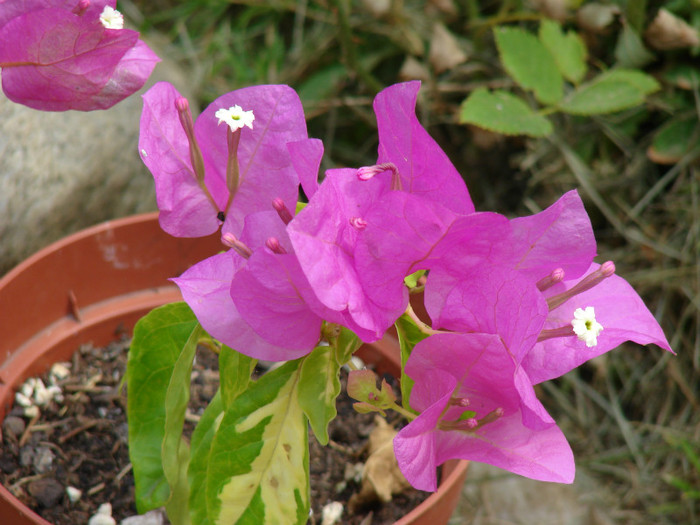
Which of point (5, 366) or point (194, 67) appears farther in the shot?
point (194, 67)

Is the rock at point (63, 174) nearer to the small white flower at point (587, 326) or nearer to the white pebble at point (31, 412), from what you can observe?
the white pebble at point (31, 412)

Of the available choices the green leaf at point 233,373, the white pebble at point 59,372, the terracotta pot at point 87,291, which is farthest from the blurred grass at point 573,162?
the green leaf at point 233,373

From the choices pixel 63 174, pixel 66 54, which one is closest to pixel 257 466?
pixel 66 54

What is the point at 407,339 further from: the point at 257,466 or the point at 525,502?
the point at 525,502

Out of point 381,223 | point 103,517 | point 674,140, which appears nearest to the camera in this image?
point 381,223

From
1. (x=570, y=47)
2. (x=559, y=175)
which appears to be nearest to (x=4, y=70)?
(x=570, y=47)

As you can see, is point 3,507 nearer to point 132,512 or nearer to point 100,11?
point 132,512
